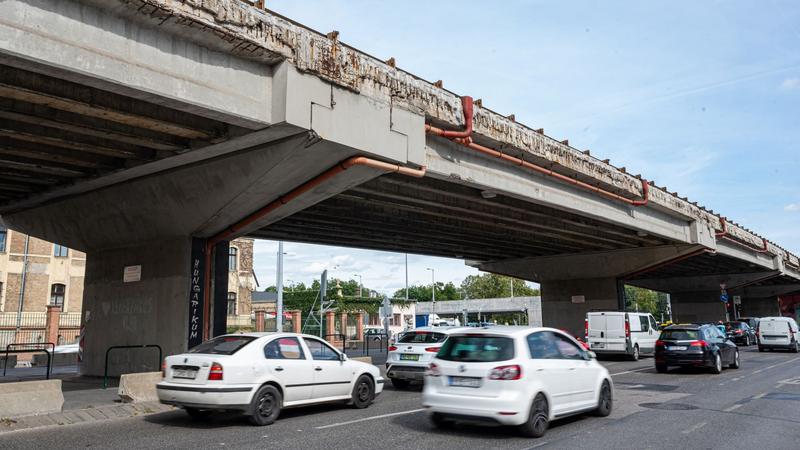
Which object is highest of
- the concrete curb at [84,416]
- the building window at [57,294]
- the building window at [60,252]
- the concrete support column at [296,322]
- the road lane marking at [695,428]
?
the building window at [60,252]

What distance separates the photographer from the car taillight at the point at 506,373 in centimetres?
784

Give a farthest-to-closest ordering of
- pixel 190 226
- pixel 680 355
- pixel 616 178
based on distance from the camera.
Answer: pixel 616 178, pixel 680 355, pixel 190 226

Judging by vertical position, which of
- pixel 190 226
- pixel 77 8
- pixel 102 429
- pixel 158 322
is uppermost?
pixel 77 8

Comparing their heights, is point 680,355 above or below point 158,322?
below

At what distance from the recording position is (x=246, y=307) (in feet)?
171

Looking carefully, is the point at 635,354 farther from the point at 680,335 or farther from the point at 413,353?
the point at 413,353

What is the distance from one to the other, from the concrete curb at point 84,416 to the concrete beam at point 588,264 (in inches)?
1066

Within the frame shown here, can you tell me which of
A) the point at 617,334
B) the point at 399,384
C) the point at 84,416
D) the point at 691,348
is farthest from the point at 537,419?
the point at 617,334

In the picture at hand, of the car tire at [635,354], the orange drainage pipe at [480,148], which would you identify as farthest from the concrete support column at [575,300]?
the orange drainage pipe at [480,148]

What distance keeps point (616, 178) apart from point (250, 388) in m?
18.0

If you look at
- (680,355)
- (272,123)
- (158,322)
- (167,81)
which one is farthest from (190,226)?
(680,355)

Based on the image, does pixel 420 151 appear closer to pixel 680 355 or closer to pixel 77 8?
pixel 77 8

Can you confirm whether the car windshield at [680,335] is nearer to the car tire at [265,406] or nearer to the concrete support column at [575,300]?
the car tire at [265,406]

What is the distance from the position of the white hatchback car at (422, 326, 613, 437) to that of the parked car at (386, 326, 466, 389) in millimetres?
4783
